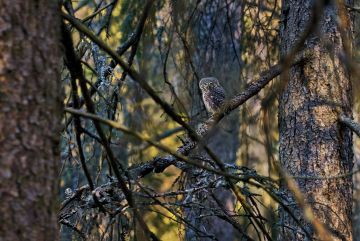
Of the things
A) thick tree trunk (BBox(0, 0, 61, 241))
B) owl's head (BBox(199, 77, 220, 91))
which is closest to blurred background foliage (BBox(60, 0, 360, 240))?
owl's head (BBox(199, 77, 220, 91))

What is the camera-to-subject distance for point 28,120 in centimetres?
187

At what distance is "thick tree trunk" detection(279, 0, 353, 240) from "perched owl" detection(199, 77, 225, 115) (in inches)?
48.0

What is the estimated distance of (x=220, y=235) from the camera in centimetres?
951

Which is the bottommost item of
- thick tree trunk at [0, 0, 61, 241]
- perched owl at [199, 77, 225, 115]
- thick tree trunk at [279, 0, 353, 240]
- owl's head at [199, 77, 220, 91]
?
thick tree trunk at [0, 0, 61, 241]

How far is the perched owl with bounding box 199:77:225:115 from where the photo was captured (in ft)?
17.0

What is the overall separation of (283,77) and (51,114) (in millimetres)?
793

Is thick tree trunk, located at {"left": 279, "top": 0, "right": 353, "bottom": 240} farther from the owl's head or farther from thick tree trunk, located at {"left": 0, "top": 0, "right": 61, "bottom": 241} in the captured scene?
thick tree trunk, located at {"left": 0, "top": 0, "right": 61, "bottom": 241}

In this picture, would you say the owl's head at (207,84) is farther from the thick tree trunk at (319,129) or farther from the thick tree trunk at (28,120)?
the thick tree trunk at (28,120)

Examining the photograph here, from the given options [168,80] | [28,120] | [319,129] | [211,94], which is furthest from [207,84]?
[28,120]

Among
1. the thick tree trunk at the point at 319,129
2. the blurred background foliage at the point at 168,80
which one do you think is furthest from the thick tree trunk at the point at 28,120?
the thick tree trunk at the point at 319,129

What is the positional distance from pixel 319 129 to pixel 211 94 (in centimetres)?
Result: 154

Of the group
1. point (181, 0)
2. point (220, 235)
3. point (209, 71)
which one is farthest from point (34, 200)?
point (220, 235)

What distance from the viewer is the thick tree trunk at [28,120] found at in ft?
5.99

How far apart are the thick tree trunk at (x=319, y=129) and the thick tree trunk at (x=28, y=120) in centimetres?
207
